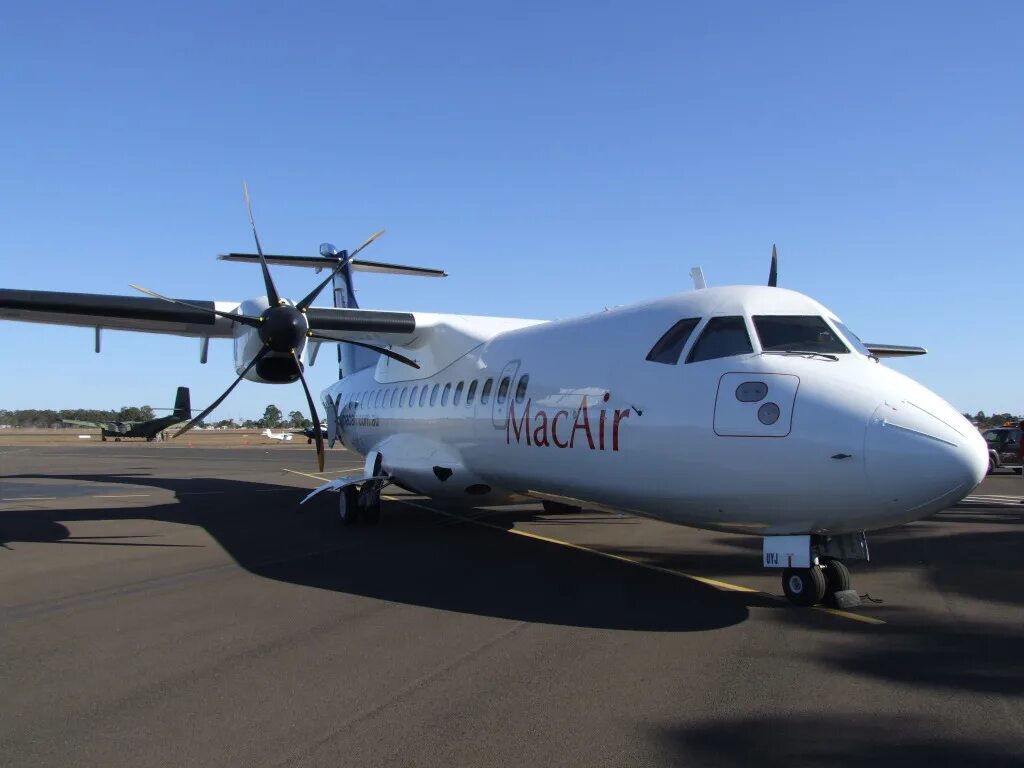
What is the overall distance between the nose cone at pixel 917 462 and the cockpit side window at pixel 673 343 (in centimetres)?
208

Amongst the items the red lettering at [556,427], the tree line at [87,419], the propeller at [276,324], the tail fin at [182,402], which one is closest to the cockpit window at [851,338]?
the red lettering at [556,427]

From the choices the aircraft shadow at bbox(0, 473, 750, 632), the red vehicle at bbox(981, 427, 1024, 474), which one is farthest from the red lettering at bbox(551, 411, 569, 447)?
the red vehicle at bbox(981, 427, 1024, 474)

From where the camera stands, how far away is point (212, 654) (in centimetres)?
574

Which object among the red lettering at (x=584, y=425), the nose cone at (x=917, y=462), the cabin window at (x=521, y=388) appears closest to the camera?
the nose cone at (x=917, y=462)

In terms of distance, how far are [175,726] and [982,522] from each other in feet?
44.6

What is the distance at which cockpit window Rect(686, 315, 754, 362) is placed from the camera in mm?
7184

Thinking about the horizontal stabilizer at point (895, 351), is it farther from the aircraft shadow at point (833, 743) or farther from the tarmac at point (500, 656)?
the aircraft shadow at point (833, 743)

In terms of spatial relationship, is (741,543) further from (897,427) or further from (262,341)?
(262,341)

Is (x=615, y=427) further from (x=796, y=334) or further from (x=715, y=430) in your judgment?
(x=796, y=334)

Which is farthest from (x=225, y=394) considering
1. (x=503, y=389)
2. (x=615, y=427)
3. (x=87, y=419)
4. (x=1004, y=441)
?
(x=87, y=419)

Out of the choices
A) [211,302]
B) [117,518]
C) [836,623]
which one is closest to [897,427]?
[836,623]

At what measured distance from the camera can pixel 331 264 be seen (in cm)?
1902

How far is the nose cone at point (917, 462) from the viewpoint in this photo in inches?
232

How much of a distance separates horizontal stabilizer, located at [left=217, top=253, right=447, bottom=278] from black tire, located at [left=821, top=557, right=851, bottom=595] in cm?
1408
